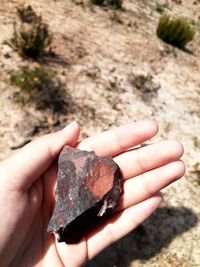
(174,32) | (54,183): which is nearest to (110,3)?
(174,32)

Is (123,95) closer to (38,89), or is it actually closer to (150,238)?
(38,89)

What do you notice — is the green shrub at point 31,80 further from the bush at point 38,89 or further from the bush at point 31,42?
the bush at point 31,42

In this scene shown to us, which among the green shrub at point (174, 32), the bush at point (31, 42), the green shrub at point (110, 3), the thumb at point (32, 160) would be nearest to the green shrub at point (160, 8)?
the green shrub at point (110, 3)

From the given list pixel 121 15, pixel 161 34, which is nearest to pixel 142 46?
pixel 161 34

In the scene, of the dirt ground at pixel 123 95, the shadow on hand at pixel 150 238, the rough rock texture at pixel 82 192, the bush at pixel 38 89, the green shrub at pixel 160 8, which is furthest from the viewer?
the green shrub at pixel 160 8

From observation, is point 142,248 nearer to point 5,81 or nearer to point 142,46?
point 5,81

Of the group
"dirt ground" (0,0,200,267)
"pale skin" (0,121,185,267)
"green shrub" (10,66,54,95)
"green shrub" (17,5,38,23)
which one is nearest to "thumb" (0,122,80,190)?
"pale skin" (0,121,185,267)

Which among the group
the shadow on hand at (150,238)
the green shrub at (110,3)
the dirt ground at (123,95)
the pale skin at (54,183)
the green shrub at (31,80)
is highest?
the pale skin at (54,183)

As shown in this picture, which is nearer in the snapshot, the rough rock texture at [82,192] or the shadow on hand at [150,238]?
the rough rock texture at [82,192]
